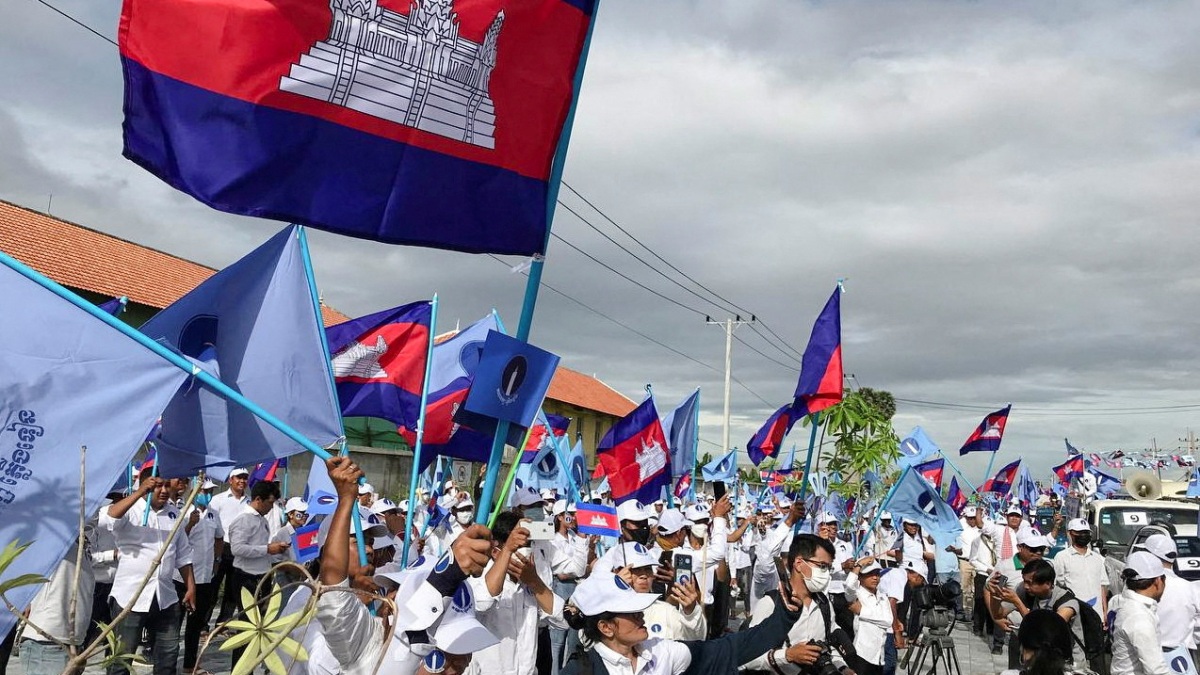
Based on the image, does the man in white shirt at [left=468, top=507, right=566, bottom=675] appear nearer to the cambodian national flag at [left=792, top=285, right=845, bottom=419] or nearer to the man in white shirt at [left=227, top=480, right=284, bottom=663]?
the man in white shirt at [left=227, top=480, right=284, bottom=663]

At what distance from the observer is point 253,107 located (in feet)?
13.2

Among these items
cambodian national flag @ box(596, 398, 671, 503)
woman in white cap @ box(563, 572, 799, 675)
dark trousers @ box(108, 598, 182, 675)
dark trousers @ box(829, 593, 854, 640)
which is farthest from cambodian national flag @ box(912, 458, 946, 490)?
woman in white cap @ box(563, 572, 799, 675)

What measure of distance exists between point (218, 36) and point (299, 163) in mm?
597

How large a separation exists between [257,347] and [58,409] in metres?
2.06

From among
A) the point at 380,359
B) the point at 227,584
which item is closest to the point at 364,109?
the point at 380,359

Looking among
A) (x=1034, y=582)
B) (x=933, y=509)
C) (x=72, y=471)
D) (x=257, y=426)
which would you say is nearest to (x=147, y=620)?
(x=257, y=426)

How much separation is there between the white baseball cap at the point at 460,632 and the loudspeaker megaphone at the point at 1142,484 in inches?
819

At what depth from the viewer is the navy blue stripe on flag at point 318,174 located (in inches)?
154

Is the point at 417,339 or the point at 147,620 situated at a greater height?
the point at 417,339

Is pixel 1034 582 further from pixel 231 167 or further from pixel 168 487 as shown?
pixel 168 487

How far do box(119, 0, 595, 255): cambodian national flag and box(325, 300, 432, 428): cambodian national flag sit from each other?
386 centimetres

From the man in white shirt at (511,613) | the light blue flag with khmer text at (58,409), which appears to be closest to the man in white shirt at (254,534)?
the man in white shirt at (511,613)

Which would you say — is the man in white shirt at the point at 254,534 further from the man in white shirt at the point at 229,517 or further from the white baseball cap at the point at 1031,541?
the white baseball cap at the point at 1031,541

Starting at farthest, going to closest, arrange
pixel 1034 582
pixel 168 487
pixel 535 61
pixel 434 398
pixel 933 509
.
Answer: pixel 933 509, pixel 434 398, pixel 168 487, pixel 1034 582, pixel 535 61
